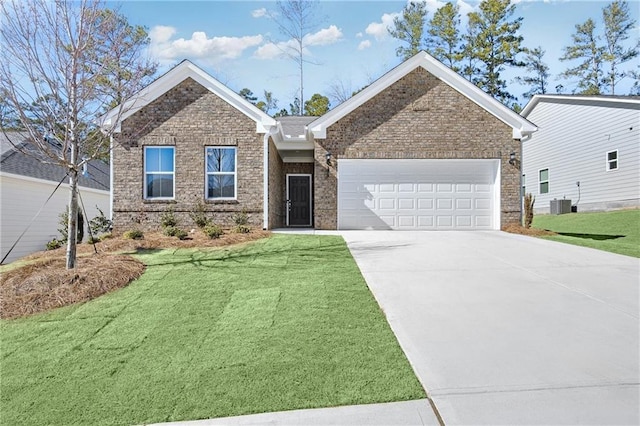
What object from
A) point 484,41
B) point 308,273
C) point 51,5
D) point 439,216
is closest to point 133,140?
point 51,5

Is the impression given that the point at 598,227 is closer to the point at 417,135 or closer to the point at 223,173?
the point at 417,135

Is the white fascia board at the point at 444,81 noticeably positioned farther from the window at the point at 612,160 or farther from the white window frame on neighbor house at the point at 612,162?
the window at the point at 612,160

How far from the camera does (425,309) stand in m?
5.03

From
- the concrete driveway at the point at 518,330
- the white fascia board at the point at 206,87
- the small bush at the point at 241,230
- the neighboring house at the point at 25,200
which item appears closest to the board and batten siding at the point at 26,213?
the neighboring house at the point at 25,200

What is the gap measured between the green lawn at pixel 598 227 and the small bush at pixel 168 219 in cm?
1120

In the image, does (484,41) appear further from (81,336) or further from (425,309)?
(81,336)

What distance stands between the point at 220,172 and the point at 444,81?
806 cm

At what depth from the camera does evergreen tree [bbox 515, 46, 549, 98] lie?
1375 inches

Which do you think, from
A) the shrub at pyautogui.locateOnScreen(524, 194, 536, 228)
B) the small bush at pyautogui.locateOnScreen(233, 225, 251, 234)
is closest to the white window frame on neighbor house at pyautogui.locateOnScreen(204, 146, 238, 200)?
the small bush at pyautogui.locateOnScreen(233, 225, 251, 234)

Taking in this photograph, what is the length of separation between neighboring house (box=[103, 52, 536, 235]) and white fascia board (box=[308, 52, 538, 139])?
33 millimetres

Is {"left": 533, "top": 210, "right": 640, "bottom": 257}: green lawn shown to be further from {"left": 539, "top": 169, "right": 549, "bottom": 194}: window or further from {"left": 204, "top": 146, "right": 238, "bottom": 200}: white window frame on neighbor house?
{"left": 204, "top": 146, "right": 238, "bottom": 200}: white window frame on neighbor house

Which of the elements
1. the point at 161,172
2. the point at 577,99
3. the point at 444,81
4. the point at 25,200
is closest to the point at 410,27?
the point at 577,99

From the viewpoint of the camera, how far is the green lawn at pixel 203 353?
3.11 m

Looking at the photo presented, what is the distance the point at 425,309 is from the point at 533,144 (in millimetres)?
21706
